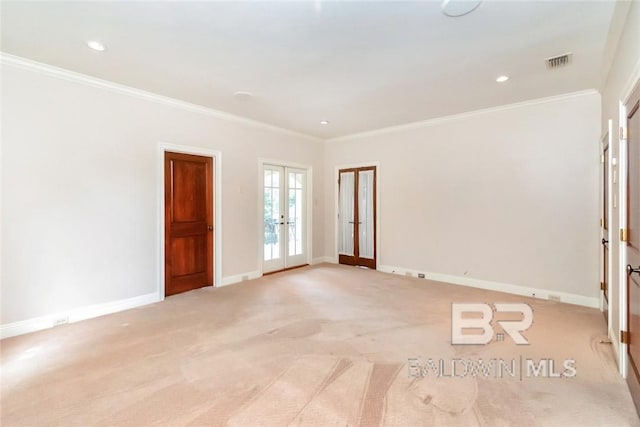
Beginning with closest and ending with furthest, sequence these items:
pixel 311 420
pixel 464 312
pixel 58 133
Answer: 1. pixel 311 420
2. pixel 58 133
3. pixel 464 312

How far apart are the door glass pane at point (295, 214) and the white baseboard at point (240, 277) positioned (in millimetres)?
981

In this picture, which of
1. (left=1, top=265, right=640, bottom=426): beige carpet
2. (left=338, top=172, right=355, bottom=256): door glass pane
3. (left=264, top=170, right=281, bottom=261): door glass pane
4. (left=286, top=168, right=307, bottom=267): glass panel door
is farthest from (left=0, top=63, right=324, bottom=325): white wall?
(left=338, top=172, right=355, bottom=256): door glass pane

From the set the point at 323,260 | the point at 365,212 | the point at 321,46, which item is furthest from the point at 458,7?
the point at 323,260

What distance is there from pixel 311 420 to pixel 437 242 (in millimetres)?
4025

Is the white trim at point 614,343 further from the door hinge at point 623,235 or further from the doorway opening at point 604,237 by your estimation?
the door hinge at point 623,235

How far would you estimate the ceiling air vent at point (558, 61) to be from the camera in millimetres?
2975

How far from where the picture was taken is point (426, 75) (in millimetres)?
3377

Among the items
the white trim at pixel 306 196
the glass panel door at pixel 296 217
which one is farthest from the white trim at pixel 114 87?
the glass panel door at pixel 296 217

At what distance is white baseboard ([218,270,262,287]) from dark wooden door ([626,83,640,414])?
4605 millimetres

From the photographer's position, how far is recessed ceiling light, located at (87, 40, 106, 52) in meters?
2.73

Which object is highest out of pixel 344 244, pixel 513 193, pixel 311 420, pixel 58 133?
pixel 58 133

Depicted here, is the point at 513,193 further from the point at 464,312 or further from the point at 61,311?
the point at 61,311

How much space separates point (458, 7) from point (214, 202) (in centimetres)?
392

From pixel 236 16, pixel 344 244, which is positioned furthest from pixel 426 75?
pixel 344 244
